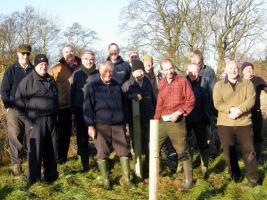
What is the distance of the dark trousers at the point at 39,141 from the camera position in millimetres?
6355

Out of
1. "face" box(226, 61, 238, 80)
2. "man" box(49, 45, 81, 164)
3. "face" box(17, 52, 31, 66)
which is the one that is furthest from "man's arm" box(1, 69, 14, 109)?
"face" box(226, 61, 238, 80)

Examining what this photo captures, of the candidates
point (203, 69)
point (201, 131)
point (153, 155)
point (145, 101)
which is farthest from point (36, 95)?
point (203, 69)

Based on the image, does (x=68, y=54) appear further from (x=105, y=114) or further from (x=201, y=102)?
(x=201, y=102)

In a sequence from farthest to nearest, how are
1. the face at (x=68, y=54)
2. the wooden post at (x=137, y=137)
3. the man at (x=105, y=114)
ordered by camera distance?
the face at (x=68, y=54) → the wooden post at (x=137, y=137) → the man at (x=105, y=114)

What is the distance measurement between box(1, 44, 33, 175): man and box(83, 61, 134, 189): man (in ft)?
4.20

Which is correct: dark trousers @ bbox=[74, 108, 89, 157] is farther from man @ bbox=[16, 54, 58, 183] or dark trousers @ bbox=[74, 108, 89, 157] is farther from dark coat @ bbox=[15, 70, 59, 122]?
dark coat @ bbox=[15, 70, 59, 122]

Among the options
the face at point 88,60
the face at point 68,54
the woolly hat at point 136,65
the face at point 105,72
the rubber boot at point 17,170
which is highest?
the face at point 68,54

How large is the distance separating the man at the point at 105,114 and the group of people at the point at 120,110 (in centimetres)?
2

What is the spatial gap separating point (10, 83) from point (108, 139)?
1905mm

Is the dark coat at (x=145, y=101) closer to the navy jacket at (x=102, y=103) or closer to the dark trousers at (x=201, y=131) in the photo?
the navy jacket at (x=102, y=103)

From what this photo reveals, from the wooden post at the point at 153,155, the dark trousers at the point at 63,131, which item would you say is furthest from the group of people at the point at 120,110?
the wooden post at the point at 153,155

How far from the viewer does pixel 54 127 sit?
6.56m

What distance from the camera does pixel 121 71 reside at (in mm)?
7566

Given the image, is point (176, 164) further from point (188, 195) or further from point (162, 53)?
point (162, 53)
